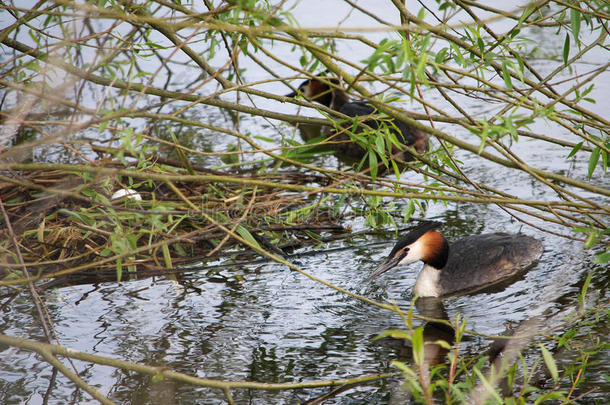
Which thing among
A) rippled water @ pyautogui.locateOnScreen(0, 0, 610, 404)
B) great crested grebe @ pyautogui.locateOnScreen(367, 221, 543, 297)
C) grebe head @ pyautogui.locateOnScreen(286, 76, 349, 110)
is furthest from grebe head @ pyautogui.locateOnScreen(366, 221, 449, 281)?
grebe head @ pyautogui.locateOnScreen(286, 76, 349, 110)

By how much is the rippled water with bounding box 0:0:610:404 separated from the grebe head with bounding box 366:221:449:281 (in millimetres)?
189

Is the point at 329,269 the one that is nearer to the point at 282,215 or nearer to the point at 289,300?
the point at 289,300

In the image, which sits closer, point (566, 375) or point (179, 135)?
point (566, 375)

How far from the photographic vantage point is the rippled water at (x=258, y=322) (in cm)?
373

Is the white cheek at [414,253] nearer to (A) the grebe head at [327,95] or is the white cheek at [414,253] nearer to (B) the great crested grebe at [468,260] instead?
(B) the great crested grebe at [468,260]

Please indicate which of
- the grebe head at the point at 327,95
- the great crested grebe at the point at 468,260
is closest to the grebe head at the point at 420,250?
the great crested grebe at the point at 468,260

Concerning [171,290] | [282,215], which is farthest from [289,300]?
[282,215]

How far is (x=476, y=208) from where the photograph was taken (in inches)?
238

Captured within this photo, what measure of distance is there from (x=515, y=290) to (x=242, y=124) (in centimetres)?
381

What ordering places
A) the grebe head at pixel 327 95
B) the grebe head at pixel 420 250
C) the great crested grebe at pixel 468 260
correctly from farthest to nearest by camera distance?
the grebe head at pixel 327 95
the great crested grebe at pixel 468 260
the grebe head at pixel 420 250

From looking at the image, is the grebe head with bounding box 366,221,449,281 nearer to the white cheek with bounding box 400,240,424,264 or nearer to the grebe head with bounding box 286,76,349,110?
the white cheek with bounding box 400,240,424,264

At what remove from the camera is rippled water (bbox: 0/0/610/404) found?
373cm

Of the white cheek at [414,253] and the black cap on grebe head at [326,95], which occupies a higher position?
the black cap on grebe head at [326,95]

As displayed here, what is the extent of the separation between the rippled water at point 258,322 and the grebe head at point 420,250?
0.19m
